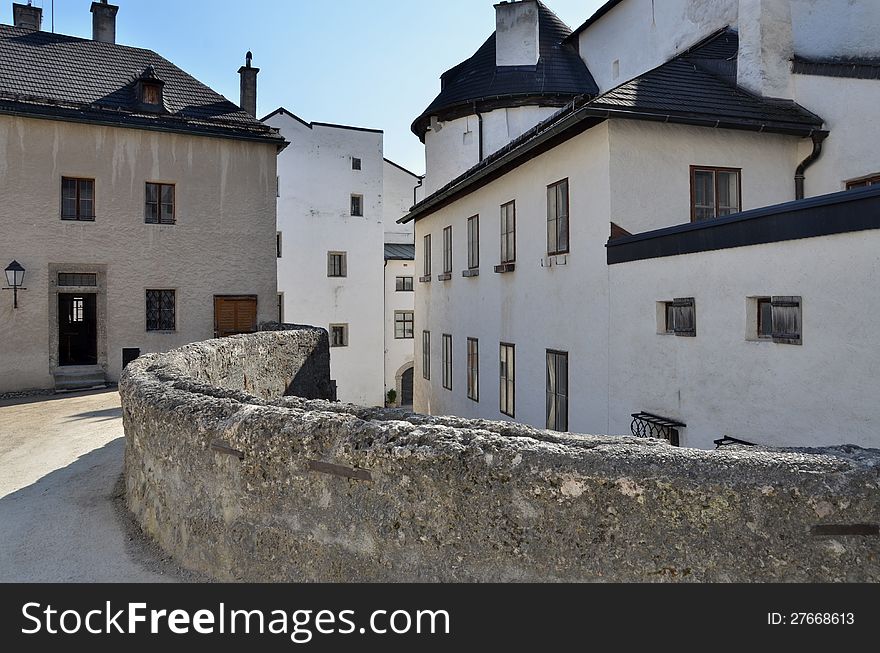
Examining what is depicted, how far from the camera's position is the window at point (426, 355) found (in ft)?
66.2

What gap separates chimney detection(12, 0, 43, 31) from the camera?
2031cm

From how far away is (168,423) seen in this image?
17.0 ft

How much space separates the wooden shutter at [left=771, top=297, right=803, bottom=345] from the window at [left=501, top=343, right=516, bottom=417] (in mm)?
6796

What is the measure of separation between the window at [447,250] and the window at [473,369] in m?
2.62

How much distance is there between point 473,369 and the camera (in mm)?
16234

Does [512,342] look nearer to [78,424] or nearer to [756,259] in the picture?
[756,259]

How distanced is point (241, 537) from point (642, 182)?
26.2ft

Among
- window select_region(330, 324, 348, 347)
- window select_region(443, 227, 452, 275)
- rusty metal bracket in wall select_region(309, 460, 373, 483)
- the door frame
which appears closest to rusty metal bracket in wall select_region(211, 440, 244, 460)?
rusty metal bracket in wall select_region(309, 460, 373, 483)

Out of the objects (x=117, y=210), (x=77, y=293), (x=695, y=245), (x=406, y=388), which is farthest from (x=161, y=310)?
(x=406, y=388)

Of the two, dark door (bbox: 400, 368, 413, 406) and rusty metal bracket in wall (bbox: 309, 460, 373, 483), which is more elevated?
rusty metal bracket in wall (bbox: 309, 460, 373, 483)

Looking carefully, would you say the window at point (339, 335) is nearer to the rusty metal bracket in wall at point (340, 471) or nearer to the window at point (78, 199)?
the window at point (78, 199)

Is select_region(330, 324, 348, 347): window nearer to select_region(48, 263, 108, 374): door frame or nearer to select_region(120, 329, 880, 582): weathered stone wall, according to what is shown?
select_region(48, 263, 108, 374): door frame

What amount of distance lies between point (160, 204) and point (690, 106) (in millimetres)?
13920
